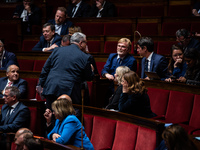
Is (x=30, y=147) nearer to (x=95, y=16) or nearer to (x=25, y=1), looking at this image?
(x=95, y=16)

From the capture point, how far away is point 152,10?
312 cm

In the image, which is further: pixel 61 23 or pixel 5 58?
pixel 61 23

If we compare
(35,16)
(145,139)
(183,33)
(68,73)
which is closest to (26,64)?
(35,16)

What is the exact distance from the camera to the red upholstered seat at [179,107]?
1564mm

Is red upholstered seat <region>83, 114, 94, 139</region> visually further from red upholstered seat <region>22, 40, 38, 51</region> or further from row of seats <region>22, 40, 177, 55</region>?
red upholstered seat <region>22, 40, 38, 51</region>

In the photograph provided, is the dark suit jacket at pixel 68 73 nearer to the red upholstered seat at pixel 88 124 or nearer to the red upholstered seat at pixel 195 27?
the red upholstered seat at pixel 88 124

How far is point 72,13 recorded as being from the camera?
125 inches

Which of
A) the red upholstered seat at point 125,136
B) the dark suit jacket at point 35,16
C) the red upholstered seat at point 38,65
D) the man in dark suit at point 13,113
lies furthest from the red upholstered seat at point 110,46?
the red upholstered seat at point 125,136

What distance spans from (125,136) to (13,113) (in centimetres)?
69

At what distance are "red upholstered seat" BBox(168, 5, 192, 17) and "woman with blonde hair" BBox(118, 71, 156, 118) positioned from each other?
187 centimetres

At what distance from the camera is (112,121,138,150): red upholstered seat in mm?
1231

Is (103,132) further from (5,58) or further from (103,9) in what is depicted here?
(103,9)

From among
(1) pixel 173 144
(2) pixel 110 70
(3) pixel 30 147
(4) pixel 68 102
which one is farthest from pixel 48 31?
(1) pixel 173 144

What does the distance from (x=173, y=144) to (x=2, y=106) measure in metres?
1.11
